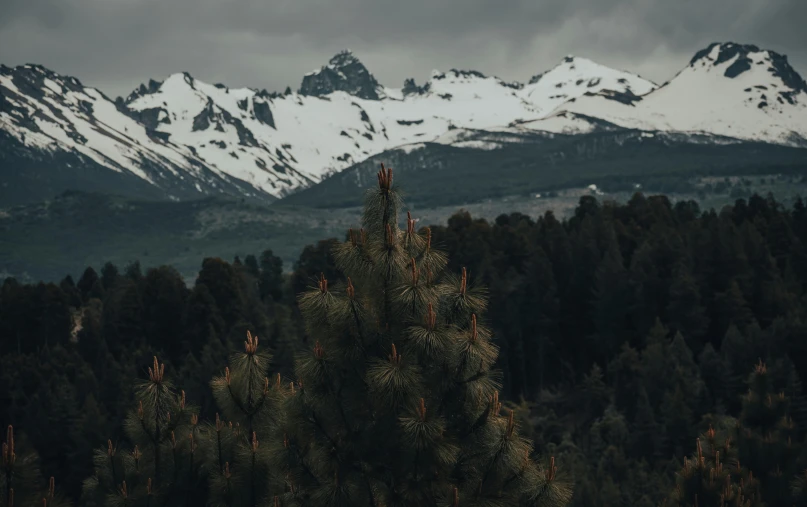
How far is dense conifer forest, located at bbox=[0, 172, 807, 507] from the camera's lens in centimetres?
2745

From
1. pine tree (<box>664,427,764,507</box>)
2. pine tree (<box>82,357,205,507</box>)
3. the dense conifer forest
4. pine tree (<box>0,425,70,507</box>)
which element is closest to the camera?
pine tree (<box>0,425,70,507</box>)

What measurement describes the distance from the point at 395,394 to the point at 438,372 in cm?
123

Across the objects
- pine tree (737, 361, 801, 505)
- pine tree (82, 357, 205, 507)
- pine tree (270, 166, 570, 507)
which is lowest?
pine tree (737, 361, 801, 505)

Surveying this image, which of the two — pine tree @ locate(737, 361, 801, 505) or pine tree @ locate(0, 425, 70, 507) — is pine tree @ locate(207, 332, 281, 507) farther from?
pine tree @ locate(737, 361, 801, 505)

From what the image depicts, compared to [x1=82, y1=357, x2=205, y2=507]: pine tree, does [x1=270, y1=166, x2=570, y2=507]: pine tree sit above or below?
above

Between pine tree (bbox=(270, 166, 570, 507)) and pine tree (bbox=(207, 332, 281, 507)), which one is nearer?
pine tree (bbox=(270, 166, 570, 507))

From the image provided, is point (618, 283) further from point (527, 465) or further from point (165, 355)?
point (527, 465)

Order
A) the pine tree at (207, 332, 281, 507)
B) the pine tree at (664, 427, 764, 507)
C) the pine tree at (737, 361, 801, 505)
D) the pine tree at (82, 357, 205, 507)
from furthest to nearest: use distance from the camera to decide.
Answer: the pine tree at (737, 361, 801, 505) < the pine tree at (664, 427, 764, 507) < the pine tree at (82, 357, 205, 507) < the pine tree at (207, 332, 281, 507)

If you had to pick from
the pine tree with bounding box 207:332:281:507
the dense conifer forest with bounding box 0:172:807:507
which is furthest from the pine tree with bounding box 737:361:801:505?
the pine tree with bounding box 207:332:281:507

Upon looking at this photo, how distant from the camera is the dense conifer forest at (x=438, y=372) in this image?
27453mm

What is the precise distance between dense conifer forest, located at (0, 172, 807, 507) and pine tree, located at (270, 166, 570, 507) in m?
0.05

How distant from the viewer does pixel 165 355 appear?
120500 millimetres

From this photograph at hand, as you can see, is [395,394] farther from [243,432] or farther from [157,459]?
[157,459]

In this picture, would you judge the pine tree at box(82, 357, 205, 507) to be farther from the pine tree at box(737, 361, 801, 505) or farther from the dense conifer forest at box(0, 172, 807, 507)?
the pine tree at box(737, 361, 801, 505)
